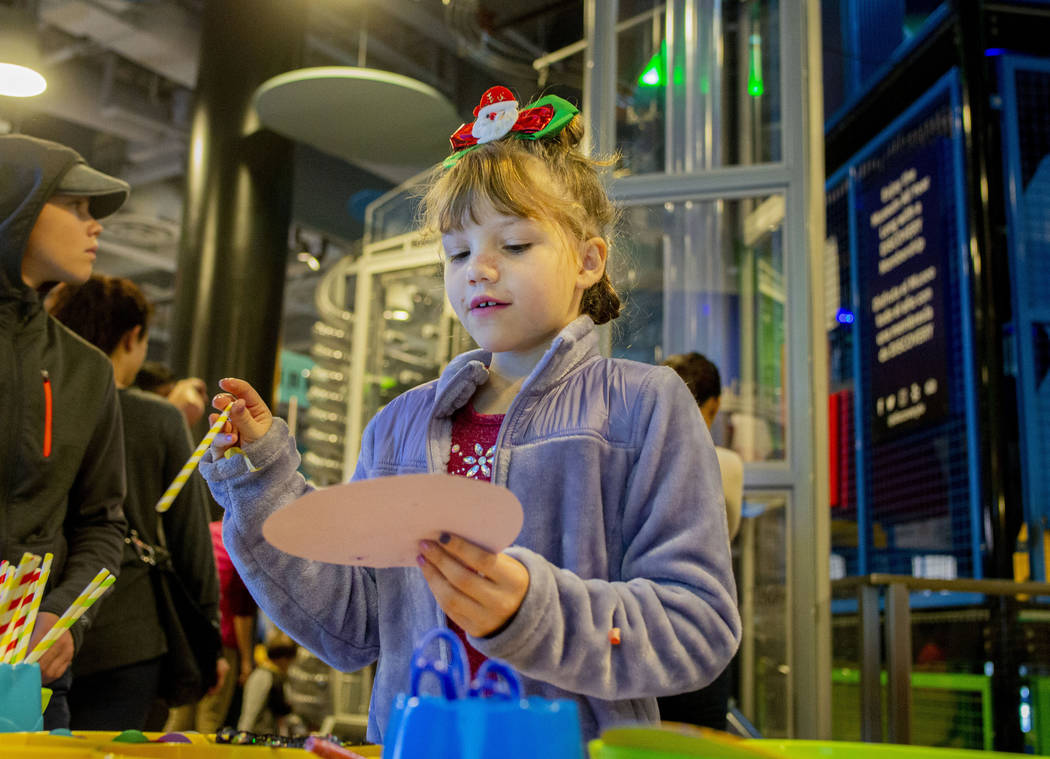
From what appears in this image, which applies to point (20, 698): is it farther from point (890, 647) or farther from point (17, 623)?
point (890, 647)

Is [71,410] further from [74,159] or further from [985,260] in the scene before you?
[985,260]

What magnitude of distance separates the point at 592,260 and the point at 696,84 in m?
2.88

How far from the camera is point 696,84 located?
12.5 ft

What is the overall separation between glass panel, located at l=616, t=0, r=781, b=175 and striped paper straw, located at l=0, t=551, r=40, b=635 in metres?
2.71

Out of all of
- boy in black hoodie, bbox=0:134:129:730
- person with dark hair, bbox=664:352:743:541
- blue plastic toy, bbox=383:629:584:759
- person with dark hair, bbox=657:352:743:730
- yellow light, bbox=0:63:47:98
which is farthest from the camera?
yellow light, bbox=0:63:47:98

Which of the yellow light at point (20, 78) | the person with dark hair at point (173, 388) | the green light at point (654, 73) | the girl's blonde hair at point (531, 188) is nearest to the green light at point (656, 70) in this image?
the green light at point (654, 73)

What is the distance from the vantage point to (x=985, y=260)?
15.5ft

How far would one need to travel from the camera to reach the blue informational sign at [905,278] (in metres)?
5.07

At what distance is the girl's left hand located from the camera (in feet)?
2.13

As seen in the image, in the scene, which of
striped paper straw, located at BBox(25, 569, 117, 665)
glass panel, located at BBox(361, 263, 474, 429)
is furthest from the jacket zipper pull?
glass panel, located at BBox(361, 263, 474, 429)

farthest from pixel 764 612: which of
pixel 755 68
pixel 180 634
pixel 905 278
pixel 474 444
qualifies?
pixel 905 278

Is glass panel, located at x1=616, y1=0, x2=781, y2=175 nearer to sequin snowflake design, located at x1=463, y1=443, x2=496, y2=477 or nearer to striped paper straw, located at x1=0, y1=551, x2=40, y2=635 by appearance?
sequin snowflake design, located at x1=463, y1=443, x2=496, y2=477

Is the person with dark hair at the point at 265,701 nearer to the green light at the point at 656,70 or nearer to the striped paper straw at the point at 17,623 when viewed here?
the green light at the point at 656,70

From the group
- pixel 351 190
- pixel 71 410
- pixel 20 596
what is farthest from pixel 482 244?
pixel 351 190
